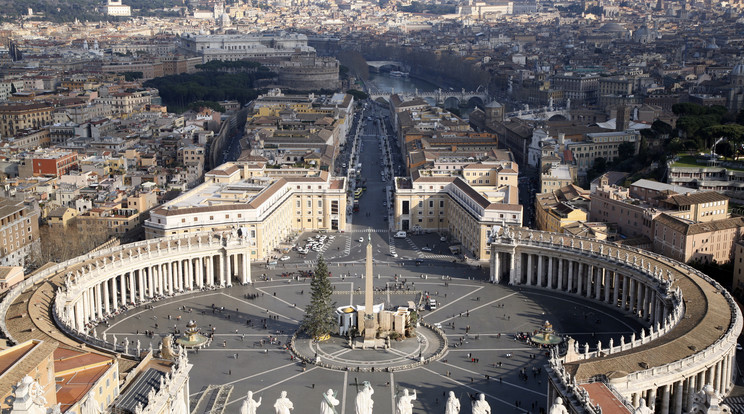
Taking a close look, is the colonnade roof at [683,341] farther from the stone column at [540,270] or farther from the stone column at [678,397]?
the stone column at [540,270]

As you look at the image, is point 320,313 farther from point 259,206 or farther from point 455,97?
point 455,97

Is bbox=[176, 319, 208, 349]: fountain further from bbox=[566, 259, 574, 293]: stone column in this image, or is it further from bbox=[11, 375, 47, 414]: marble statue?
bbox=[11, 375, 47, 414]: marble statue

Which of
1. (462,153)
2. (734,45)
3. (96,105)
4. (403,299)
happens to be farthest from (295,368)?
(734,45)

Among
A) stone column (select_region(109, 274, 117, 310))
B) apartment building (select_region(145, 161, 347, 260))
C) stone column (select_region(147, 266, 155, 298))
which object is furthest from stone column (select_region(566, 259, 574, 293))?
stone column (select_region(109, 274, 117, 310))

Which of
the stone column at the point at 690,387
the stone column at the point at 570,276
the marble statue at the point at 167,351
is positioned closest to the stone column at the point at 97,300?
the marble statue at the point at 167,351

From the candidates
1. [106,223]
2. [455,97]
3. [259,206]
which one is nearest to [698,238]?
→ [259,206]

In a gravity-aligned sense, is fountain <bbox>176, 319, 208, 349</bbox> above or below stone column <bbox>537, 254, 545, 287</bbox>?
below
